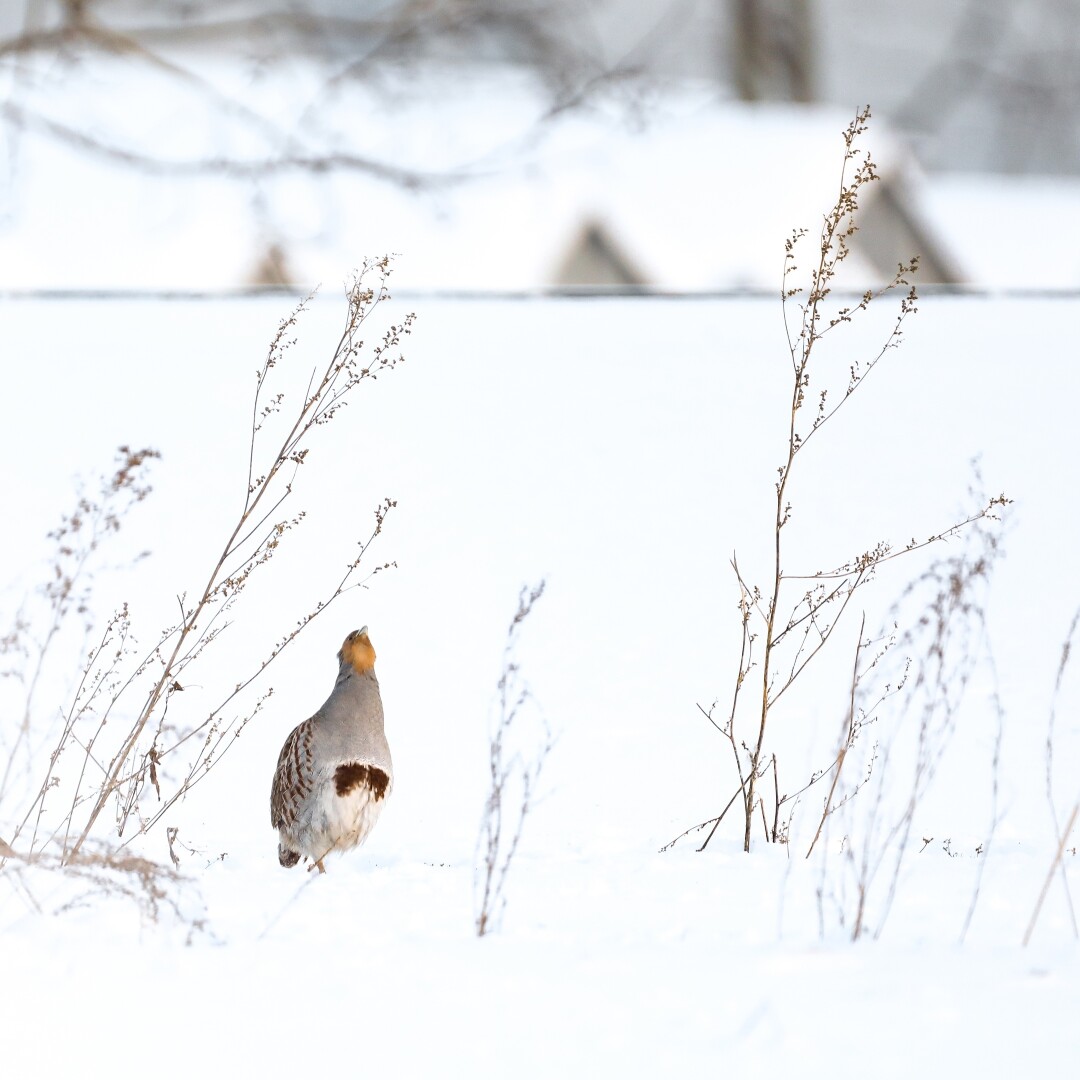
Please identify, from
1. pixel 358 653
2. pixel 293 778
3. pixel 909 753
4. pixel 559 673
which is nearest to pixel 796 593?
pixel 559 673

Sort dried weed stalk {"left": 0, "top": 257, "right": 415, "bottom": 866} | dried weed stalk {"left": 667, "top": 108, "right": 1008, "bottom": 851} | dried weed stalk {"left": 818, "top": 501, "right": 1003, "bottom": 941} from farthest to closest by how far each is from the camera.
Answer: dried weed stalk {"left": 667, "top": 108, "right": 1008, "bottom": 851}, dried weed stalk {"left": 0, "top": 257, "right": 415, "bottom": 866}, dried weed stalk {"left": 818, "top": 501, "right": 1003, "bottom": 941}

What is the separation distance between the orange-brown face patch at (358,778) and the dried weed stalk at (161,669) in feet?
1.01

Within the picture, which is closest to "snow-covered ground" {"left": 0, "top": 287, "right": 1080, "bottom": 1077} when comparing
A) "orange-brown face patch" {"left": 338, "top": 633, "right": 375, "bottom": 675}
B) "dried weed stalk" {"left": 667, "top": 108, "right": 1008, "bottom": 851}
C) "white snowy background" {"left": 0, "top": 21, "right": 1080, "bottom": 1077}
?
"white snowy background" {"left": 0, "top": 21, "right": 1080, "bottom": 1077}

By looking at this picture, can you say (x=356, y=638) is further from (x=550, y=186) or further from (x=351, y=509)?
(x=550, y=186)

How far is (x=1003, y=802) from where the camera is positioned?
464 cm

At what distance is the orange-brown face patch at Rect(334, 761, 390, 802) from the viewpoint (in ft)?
12.7

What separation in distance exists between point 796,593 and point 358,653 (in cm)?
320

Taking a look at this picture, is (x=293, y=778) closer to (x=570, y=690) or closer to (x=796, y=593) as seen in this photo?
(x=570, y=690)

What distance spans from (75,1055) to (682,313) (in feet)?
23.8

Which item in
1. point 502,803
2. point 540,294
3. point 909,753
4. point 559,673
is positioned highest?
point 540,294

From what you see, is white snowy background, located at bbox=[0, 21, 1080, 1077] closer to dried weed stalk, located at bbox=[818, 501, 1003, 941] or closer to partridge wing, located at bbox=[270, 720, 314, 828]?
dried weed stalk, located at bbox=[818, 501, 1003, 941]

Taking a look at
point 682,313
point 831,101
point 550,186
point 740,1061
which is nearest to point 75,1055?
point 740,1061

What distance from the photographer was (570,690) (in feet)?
18.0

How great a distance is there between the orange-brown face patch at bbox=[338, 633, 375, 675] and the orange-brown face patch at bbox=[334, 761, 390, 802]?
0.82 feet
